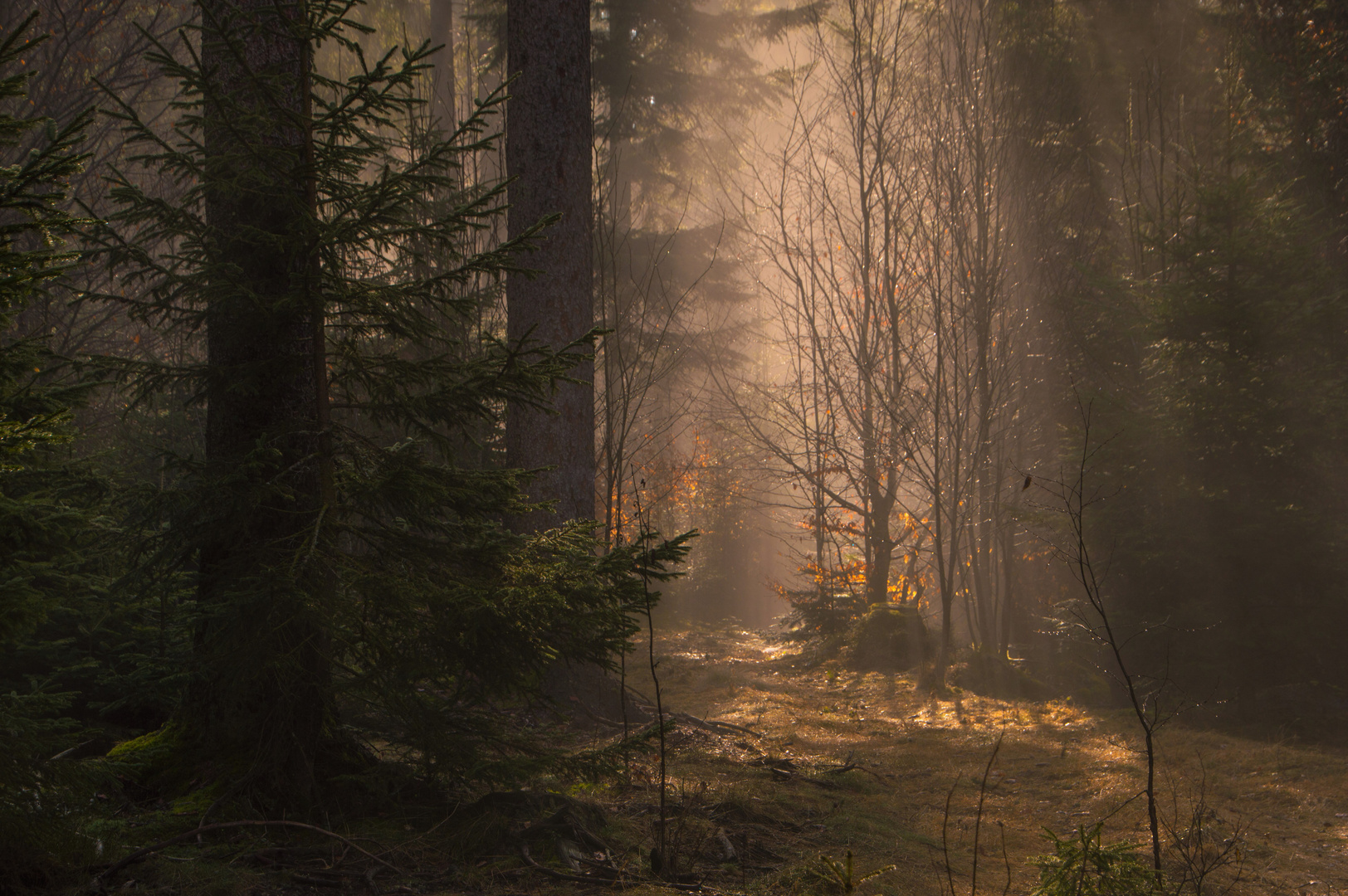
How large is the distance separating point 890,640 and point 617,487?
528 cm

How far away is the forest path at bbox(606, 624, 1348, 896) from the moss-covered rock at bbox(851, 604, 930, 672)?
136 cm

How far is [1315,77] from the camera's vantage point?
10.5m

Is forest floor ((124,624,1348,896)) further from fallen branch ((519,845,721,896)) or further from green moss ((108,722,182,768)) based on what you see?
green moss ((108,722,182,768))

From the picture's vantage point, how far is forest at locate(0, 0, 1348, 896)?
10.2ft

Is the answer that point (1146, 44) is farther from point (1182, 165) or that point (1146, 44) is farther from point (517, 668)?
point (517, 668)

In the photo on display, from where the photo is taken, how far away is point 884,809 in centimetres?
502

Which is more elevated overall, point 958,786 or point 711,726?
point 711,726

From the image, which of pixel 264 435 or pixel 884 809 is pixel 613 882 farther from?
pixel 884 809

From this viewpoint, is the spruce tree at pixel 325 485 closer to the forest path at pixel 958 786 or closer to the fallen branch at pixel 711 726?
the forest path at pixel 958 786

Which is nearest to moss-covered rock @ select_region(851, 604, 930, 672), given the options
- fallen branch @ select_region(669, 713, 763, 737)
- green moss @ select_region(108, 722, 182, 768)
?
fallen branch @ select_region(669, 713, 763, 737)

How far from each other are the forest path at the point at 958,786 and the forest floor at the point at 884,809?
0.02 m

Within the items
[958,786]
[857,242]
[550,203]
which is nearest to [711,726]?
[958,786]

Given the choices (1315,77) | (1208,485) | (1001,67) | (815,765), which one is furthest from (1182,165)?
(815,765)

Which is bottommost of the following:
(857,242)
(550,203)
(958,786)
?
(958,786)
